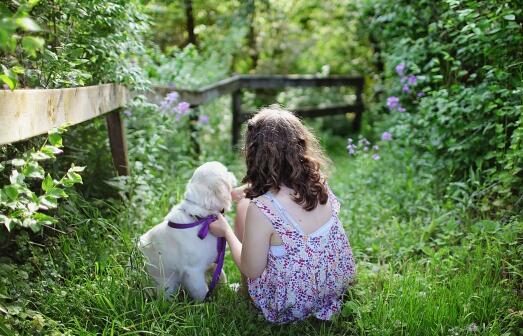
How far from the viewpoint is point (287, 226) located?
266 cm

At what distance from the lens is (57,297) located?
8.54ft

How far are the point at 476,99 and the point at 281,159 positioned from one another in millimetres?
2079

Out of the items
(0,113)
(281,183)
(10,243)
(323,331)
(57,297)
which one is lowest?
(323,331)

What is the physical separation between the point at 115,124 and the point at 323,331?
2.08 m

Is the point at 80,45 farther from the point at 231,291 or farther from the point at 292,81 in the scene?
the point at 292,81

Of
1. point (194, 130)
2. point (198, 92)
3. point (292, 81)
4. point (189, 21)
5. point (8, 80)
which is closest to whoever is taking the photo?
point (8, 80)

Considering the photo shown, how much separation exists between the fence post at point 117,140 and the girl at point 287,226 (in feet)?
4.53

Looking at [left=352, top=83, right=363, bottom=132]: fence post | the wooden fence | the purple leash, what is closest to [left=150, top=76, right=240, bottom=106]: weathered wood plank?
the wooden fence

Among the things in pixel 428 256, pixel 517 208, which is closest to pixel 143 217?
pixel 428 256

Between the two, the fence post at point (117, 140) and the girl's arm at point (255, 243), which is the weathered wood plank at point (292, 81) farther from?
the girl's arm at point (255, 243)

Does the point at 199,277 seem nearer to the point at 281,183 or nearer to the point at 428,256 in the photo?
the point at 281,183

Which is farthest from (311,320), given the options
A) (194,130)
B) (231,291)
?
(194,130)

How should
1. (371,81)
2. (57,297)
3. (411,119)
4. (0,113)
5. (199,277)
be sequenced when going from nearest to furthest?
1. (0,113)
2. (57,297)
3. (199,277)
4. (411,119)
5. (371,81)

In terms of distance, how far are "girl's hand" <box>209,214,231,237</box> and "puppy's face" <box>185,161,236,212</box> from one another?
7cm
